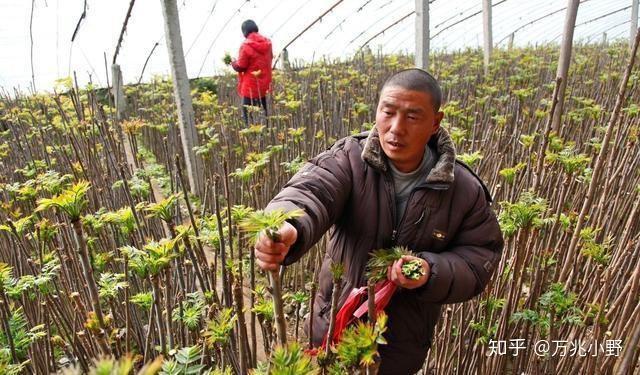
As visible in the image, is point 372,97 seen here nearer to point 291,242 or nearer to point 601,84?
point 601,84

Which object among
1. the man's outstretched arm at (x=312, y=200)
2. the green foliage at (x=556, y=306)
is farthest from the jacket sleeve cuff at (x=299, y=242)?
the green foliage at (x=556, y=306)

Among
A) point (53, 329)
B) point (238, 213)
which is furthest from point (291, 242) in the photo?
point (53, 329)

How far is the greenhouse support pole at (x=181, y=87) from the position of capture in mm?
2781

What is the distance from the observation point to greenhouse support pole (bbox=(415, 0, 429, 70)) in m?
3.26

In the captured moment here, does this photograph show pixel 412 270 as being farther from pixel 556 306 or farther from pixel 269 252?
pixel 556 306

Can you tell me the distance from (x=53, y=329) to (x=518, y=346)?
6.08 feet

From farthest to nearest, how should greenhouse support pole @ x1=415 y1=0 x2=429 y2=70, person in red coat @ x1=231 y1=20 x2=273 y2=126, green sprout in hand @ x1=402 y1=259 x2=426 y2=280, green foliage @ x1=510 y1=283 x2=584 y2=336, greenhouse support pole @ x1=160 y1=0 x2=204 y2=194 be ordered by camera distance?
person in red coat @ x1=231 y1=20 x2=273 y2=126 < greenhouse support pole @ x1=415 y1=0 x2=429 y2=70 < greenhouse support pole @ x1=160 y1=0 x2=204 y2=194 < green foliage @ x1=510 y1=283 x2=584 y2=336 < green sprout in hand @ x1=402 y1=259 x2=426 y2=280

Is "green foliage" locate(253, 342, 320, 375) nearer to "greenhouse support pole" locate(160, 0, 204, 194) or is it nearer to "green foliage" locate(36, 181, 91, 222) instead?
"green foliage" locate(36, 181, 91, 222)

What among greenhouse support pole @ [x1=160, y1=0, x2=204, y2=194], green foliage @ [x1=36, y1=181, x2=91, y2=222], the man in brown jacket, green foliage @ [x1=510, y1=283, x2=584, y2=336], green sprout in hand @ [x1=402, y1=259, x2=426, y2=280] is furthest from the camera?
greenhouse support pole @ [x1=160, y1=0, x2=204, y2=194]

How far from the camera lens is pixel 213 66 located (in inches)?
290

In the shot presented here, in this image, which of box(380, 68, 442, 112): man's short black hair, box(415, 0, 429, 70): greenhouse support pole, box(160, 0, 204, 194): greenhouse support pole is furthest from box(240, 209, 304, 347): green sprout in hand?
box(415, 0, 429, 70): greenhouse support pole

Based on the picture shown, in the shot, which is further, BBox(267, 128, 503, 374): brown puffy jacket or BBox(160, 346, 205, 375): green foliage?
BBox(267, 128, 503, 374): brown puffy jacket

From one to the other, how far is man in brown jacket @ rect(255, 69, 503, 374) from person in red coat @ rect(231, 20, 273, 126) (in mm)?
3134

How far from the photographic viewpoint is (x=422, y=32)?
330cm
